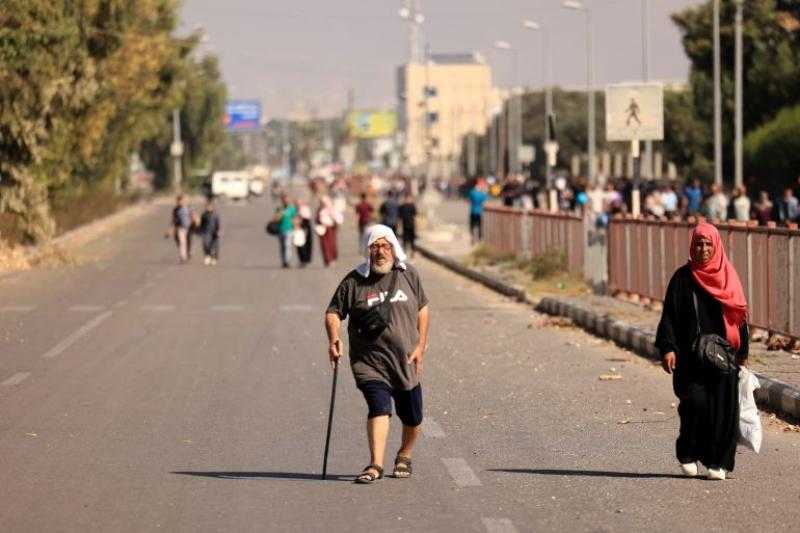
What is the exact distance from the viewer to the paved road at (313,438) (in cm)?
958

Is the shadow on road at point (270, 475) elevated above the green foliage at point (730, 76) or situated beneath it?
situated beneath

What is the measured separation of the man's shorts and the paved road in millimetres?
372

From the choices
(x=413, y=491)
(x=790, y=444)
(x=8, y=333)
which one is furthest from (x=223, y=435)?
(x=8, y=333)

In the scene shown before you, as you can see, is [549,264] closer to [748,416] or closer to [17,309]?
[17,309]

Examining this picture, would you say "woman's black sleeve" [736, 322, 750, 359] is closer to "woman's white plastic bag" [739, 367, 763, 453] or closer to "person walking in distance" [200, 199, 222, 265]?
"woman's white plastic bag" [739, 367, 763, 453]

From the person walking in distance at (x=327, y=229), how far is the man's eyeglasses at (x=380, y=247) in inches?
1217

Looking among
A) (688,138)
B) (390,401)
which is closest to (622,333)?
(390,401)

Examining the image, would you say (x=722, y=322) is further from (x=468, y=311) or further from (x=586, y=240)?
(x=586, y=240)

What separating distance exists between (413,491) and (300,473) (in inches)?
39.1

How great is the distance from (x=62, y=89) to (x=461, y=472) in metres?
33.7

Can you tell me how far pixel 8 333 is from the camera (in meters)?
23.2

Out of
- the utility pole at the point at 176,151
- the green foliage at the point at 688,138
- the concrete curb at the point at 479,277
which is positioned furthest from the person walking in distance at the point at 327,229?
the utility pole at the point at 176,151

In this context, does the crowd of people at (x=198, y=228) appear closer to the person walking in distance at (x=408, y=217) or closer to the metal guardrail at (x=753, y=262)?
the person walking in distance at (x=408, y=217)

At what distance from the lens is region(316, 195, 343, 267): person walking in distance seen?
41531mm
